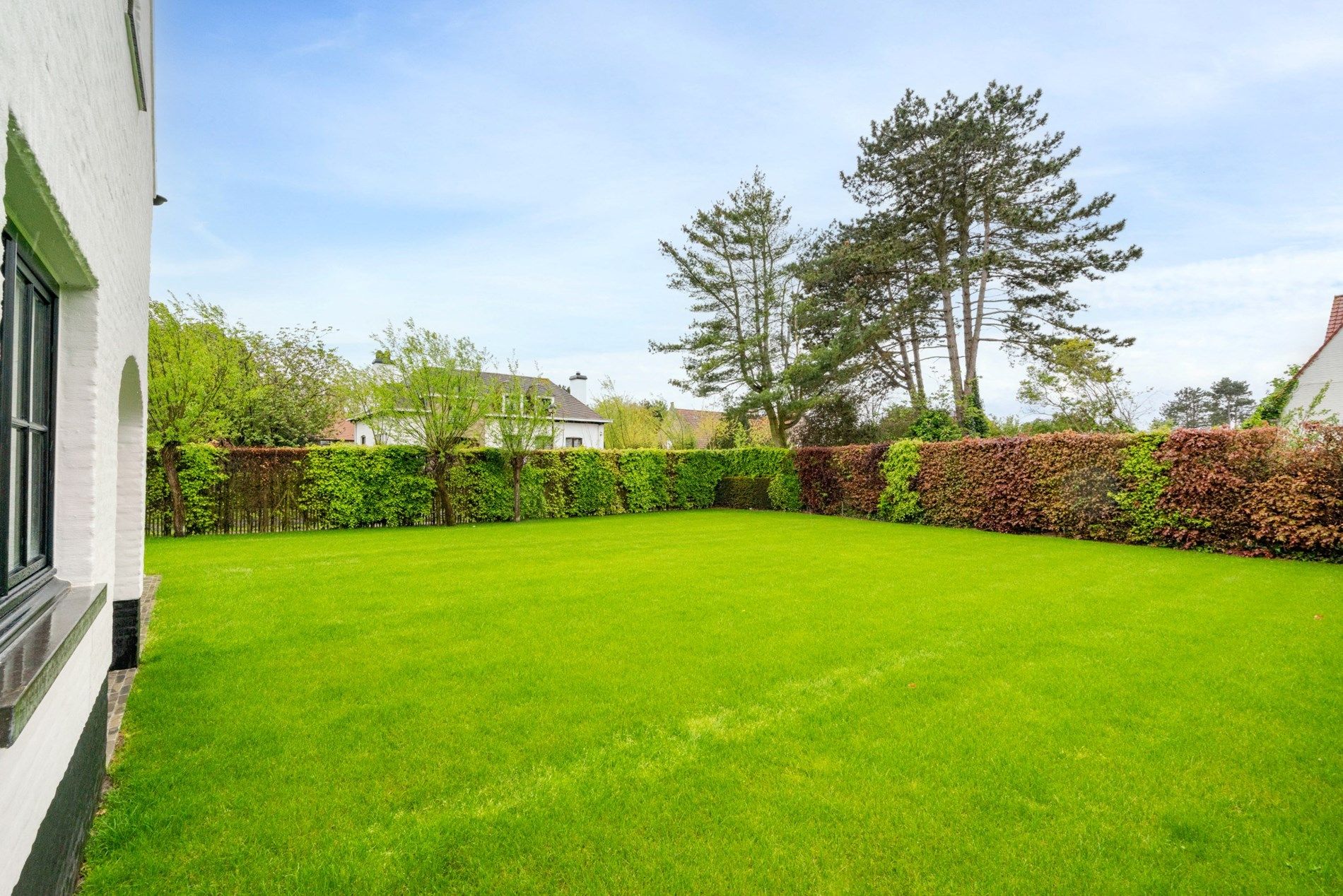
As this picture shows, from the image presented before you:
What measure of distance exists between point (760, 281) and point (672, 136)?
10153 mm

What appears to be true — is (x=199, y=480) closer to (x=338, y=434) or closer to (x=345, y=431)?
(x=338, y=434)

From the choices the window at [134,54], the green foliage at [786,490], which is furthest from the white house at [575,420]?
the window at [134,54]

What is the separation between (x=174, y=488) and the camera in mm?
13352

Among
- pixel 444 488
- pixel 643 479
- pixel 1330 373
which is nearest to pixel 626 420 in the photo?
pixel 643 479

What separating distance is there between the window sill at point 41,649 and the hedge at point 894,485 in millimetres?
13557

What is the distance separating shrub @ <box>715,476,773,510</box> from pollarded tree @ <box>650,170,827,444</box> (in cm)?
305

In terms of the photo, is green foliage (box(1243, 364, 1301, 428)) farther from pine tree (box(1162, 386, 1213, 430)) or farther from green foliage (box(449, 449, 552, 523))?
pine tree (box(1162, 386, 1213, 430))

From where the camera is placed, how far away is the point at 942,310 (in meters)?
20.3

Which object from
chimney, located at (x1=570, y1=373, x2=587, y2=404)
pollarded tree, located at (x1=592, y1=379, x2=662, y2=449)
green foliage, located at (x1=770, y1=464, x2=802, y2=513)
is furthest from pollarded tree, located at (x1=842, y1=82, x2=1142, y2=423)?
chimney, located at (x1=570, y1=373, x2=587, y2=404)

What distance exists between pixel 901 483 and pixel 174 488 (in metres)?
16.5

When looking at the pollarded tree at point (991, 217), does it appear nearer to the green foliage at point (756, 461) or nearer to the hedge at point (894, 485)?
the hedge at point (894, 485)

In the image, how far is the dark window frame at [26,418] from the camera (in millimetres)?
1989

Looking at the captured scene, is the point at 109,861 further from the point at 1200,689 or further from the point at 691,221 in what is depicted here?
the point at 691,221

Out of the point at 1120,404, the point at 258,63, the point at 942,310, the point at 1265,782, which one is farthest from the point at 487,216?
the point at 1120,404
